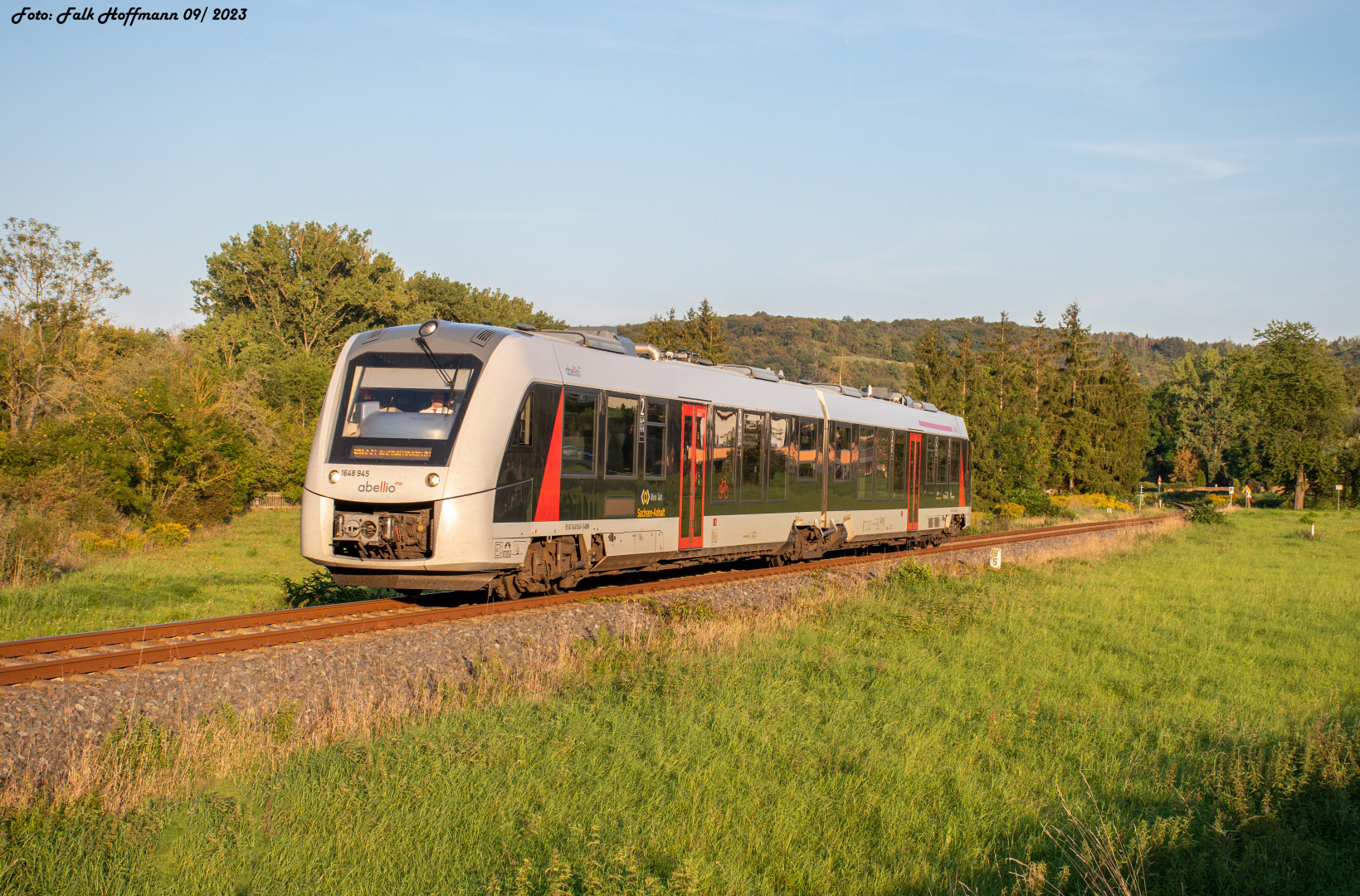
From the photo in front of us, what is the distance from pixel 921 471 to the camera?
24359 millimetres

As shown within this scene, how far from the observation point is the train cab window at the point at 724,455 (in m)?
16.0

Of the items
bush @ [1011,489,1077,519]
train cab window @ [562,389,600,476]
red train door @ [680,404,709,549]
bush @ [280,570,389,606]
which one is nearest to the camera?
train cab window @ [562,389,600,476]

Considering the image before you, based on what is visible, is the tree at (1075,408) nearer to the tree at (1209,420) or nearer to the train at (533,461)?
the tree at (1209,420)

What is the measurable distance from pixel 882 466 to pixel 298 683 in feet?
52.1

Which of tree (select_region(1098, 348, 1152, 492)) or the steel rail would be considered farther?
tree (select_region(1098, 348, 1152, 492))

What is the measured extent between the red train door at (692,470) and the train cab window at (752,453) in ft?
4.15

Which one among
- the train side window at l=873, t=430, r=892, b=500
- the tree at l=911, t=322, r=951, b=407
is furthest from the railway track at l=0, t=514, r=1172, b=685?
the tree at l=911, t=322, r=951, b=407

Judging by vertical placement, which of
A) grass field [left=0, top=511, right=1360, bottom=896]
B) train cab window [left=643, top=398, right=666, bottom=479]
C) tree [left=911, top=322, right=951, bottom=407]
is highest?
tree [left=911, top=322, right=951, bottom=407]

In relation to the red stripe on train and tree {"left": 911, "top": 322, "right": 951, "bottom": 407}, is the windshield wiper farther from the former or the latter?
tree {"left": 911, "top": 322, "right": 951, "bottom": 407}

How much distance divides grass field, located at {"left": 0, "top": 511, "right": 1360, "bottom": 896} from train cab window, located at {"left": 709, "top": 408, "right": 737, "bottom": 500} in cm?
459

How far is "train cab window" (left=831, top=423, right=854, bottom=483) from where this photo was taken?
19.9 m

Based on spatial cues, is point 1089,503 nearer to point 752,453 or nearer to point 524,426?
point 752,453

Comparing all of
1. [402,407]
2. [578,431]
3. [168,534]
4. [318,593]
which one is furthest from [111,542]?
[578,431]

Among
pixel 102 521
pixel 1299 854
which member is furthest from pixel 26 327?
pixel 1299 854
